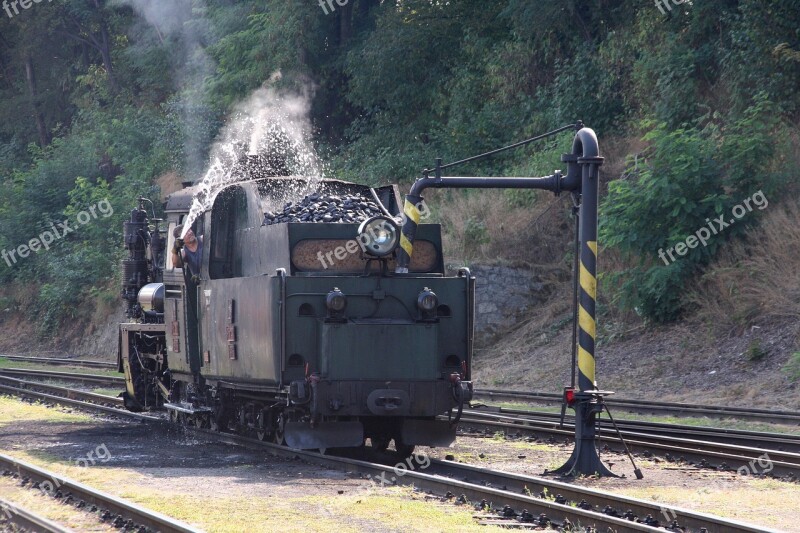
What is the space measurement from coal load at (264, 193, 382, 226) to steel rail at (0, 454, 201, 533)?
3.72 meters

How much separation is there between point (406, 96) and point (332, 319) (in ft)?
87.8

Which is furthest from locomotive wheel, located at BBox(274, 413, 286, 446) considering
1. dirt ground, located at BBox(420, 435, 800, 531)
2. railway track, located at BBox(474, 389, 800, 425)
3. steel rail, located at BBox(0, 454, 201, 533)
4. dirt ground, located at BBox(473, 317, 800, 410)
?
dirt ground, located at BBox(473, 317, 800, 410)

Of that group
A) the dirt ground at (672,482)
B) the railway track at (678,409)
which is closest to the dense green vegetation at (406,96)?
the railway track at (678,409)

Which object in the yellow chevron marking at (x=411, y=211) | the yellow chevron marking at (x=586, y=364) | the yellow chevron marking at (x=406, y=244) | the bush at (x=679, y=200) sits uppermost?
the bush at (x=679, y=200)

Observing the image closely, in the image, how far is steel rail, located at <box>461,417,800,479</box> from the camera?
11.3 m

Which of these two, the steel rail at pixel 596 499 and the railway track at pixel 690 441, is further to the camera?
the railway track at pixel 690 441

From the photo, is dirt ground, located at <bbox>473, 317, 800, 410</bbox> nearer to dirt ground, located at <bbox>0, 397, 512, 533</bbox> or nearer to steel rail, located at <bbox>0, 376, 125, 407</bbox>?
steel rail, located at <bbox>0, 376, 125, 407</bbox>

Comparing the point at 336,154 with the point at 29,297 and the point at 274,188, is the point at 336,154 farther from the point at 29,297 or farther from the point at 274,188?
the point at 274,188

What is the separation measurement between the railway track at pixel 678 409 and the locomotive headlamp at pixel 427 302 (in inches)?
A: 268

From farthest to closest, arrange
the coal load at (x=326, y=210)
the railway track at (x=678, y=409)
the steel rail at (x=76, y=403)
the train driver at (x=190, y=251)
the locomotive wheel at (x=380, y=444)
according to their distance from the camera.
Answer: the steel rail at (x=76, y=403), the railway track at (x=678, y=409), the train driver at (x=190, y=251), the locomotive wheel at (x=380, y=444), the coal load at (x=326, y=210)

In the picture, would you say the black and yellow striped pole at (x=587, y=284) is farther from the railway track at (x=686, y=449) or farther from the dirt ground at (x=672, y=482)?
the dirt ground at (x=672, y=482)

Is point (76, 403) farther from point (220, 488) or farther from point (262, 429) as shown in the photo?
point (220, 488)

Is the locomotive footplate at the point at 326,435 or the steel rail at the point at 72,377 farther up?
the steel rail at the point at 72,377

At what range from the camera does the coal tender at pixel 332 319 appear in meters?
11.5
